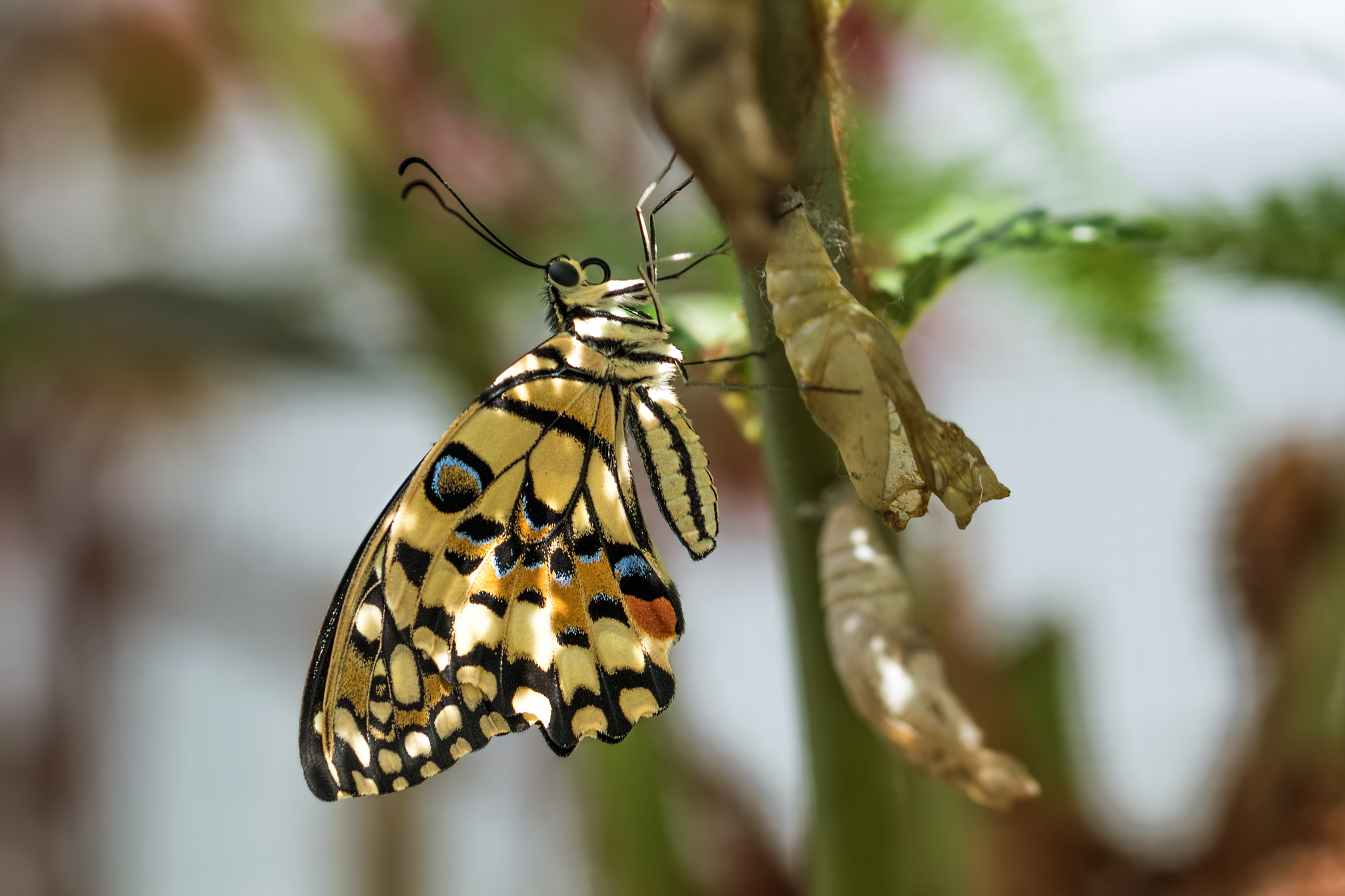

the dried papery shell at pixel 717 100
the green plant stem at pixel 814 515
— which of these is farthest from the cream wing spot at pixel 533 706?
→ the dried papery shell at pixel 717 100

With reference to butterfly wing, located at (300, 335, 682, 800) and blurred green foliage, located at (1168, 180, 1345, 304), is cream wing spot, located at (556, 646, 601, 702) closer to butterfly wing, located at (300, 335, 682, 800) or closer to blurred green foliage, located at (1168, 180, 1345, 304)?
butterfly wing, located at (300, 335, 682, 800)

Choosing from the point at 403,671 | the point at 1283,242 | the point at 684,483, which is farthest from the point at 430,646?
the point at 1283,242

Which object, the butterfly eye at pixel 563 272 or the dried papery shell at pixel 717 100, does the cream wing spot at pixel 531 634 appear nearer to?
the butterfly eye at pixel 563 272

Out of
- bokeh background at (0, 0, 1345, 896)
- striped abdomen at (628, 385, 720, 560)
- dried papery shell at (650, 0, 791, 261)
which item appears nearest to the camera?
dried papery shell at (650, 0, 791, 261)

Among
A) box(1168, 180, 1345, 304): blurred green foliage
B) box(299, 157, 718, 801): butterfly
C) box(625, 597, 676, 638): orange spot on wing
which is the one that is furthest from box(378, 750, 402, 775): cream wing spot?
box(1168, 180, 1345, 304): blurred green foliage

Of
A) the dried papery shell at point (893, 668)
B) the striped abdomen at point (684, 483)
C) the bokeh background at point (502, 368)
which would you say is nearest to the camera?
the dried papery shell at point (893, 668)

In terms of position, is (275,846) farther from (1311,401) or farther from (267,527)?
(1311,401)
